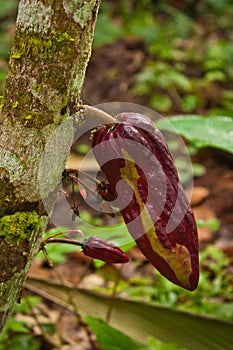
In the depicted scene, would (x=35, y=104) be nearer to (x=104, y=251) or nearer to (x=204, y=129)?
(x=104, y=251)

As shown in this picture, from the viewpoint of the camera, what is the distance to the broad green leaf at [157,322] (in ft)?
6.07

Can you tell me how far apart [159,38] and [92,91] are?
49.3 inches

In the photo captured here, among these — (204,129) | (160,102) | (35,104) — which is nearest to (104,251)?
(35,104)

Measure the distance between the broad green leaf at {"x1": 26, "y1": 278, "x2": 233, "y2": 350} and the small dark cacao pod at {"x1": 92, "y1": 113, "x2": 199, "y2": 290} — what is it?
0.87 meters

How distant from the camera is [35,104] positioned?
101cm

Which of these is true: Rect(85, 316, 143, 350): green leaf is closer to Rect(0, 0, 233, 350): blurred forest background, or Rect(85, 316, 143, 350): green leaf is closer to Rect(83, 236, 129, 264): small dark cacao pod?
Rect(0, 0, 233, 350): blurred forest background

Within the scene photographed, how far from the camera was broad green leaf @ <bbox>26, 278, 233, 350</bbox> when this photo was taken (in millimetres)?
1850

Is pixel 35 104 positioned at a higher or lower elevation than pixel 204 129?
higher

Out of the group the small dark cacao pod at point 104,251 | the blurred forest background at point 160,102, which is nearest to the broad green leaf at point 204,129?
the blurred forest background at point 160,102

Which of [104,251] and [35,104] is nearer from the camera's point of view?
[35,104]

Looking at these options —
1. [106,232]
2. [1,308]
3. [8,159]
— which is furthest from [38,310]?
[8,159]

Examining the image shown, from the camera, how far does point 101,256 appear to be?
1.13m

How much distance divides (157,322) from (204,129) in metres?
0.62

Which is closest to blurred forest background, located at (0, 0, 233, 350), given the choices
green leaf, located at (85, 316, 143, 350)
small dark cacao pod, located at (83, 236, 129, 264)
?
green leaf, located at (85, 316, 143, 350)
